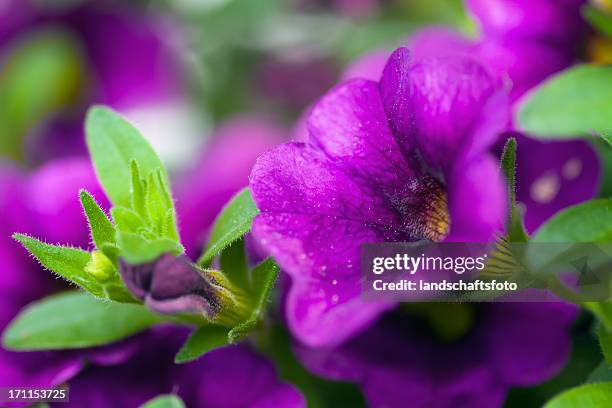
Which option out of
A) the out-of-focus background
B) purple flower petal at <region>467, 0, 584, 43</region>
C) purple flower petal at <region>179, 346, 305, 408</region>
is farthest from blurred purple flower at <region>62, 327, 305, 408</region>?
the out-of-focus background

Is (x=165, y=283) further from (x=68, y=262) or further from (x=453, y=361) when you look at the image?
(x=453, y=361)

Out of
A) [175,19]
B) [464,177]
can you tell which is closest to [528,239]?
[464,177]

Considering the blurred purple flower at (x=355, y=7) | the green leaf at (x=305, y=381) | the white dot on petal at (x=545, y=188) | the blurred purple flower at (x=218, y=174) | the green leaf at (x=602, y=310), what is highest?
the blurred purple flower at (x=355, y=7)

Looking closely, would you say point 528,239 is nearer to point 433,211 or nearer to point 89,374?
point 433,211

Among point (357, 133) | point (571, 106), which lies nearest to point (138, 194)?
point (357, 133)

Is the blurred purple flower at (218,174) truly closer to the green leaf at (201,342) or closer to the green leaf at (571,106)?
the green leaf at (201,342)

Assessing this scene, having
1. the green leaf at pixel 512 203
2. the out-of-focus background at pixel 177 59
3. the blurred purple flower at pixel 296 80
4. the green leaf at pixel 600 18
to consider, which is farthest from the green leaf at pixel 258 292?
the blurred purple flower at pixel 296 80
